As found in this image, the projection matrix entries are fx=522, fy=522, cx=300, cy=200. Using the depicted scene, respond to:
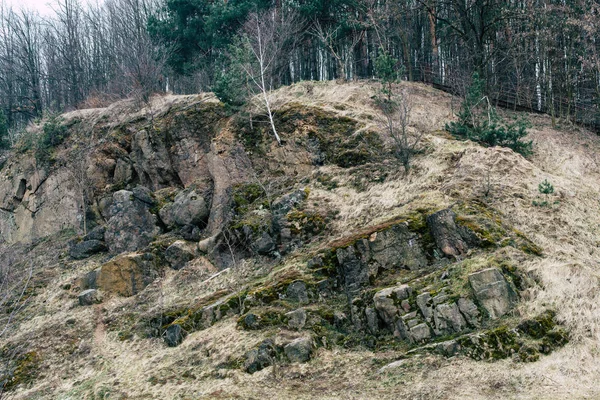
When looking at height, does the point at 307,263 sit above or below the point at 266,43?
below

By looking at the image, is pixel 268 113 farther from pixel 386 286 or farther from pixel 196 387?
pixel 196 387

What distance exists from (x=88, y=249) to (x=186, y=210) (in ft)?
13.9

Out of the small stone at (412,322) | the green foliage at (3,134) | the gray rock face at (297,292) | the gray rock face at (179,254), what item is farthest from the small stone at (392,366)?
the green foliage at (3,134)

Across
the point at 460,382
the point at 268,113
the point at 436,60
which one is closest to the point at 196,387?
the point at 460,382

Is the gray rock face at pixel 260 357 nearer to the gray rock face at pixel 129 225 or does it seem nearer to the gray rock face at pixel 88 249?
the gray rock face at pixel 129 225

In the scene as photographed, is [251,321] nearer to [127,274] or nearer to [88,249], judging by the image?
[127,274]

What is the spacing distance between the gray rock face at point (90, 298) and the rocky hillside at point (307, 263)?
0.17ft

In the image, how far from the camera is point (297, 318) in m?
11.9

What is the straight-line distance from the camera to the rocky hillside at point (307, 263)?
32.4ft

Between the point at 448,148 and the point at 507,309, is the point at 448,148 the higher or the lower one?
the higher one

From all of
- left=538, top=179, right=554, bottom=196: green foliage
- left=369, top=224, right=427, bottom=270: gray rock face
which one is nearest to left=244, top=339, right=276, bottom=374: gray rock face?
left=369, top=224, right=427, bottom=270: gray rock face

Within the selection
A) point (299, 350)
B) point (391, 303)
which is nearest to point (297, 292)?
point (299, 350)

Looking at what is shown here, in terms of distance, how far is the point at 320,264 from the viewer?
43.6 feet

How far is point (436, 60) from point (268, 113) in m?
12.2
